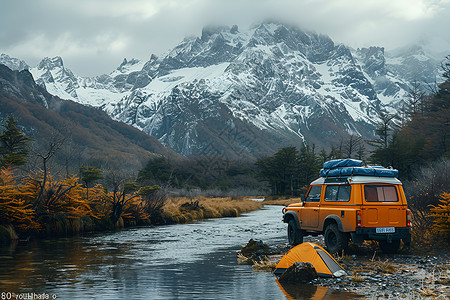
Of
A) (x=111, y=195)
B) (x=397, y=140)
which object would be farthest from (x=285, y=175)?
(x=111, y=195)

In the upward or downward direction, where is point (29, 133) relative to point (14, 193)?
upward

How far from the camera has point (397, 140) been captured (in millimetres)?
64000

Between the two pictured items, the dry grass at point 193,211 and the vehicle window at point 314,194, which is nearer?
the vehicle window at point 314,194

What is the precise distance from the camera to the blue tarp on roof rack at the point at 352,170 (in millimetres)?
15523

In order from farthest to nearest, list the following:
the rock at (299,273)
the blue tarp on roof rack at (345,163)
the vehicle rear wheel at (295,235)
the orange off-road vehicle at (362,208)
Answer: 1. the vehicle rear wheel at (295,235)
2. the blue tarp on roof rack at (345,163)
3. the orange off-road vehicle at (362,208)
4. the rock at (299,273)

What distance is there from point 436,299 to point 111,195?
25.8 m

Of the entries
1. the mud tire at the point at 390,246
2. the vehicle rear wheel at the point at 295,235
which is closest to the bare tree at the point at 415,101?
the vehicle rear wheel at the point at 295,235

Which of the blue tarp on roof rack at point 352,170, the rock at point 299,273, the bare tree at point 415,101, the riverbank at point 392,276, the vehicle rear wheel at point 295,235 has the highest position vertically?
the bare tree at point 415,101

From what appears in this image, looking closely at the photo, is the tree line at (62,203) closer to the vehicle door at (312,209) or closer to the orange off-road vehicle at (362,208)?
the vehicle door at (312,209)

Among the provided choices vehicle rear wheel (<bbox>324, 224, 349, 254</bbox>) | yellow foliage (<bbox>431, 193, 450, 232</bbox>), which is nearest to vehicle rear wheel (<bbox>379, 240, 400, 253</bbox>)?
yellow foliage (<bbox>431, 193, 450, 232</bbox>)

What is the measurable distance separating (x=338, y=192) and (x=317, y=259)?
12.6 feet

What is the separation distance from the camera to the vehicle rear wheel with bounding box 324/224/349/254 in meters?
15.4

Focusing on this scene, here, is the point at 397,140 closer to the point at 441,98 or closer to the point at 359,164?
the point at 441,98

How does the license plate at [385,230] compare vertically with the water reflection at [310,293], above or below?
above
